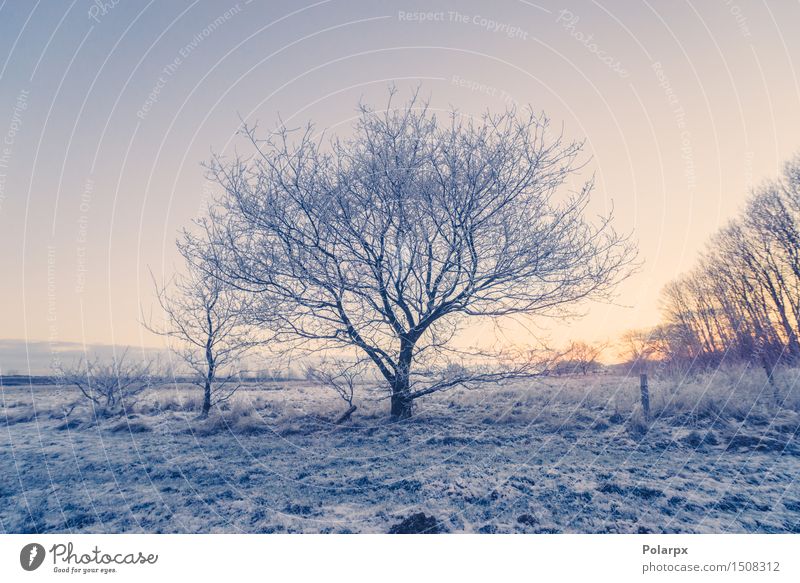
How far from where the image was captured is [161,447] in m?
8.24

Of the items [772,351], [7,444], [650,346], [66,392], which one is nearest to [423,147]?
[7,444]

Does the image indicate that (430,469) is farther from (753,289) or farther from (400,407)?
(753,289)

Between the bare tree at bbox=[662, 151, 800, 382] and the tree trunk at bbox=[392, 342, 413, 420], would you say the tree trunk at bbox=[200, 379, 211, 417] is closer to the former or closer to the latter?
the tree trunk at bbox=[392, 342, 413, 420]

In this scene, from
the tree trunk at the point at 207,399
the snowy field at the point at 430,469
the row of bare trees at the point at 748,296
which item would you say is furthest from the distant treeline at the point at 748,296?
→ the tree trunk at the point at 207,399

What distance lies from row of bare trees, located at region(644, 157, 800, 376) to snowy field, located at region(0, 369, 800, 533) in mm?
7753

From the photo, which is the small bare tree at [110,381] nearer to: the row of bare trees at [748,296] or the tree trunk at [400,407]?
the tree trunk at [400,407]

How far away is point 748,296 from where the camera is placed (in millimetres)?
18672

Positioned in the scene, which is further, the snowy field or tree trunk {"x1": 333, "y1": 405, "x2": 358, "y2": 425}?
tree trunk {"x1": 333, "y1": 405, "x2": 358, "y2": 425}
